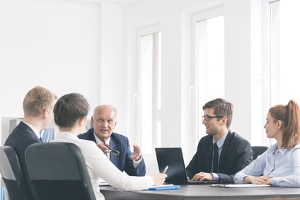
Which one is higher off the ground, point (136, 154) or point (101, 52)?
point (101, 52)

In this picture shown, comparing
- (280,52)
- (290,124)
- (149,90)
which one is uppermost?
(280,52)

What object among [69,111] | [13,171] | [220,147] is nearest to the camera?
[69,111]

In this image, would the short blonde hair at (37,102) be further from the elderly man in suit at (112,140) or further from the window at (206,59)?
the window at (206,59)

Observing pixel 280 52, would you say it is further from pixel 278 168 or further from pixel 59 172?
pixel 59 172

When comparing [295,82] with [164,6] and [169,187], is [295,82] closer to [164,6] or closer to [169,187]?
[164,6]

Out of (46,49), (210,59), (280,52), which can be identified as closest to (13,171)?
(280,52)

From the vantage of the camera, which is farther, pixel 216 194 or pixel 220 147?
pixel 220 147

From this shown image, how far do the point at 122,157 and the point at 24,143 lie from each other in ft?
4.82

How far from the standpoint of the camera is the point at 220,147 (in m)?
5.24

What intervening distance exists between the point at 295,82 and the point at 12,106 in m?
3.94

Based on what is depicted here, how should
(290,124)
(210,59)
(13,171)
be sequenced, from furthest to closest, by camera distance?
(210,59), (290,124), (13,171)

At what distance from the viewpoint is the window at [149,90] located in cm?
905

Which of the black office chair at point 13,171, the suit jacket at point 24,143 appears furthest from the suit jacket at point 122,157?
the black office chair at point 13,171

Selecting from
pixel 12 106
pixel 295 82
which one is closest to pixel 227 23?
pixel 295 82
